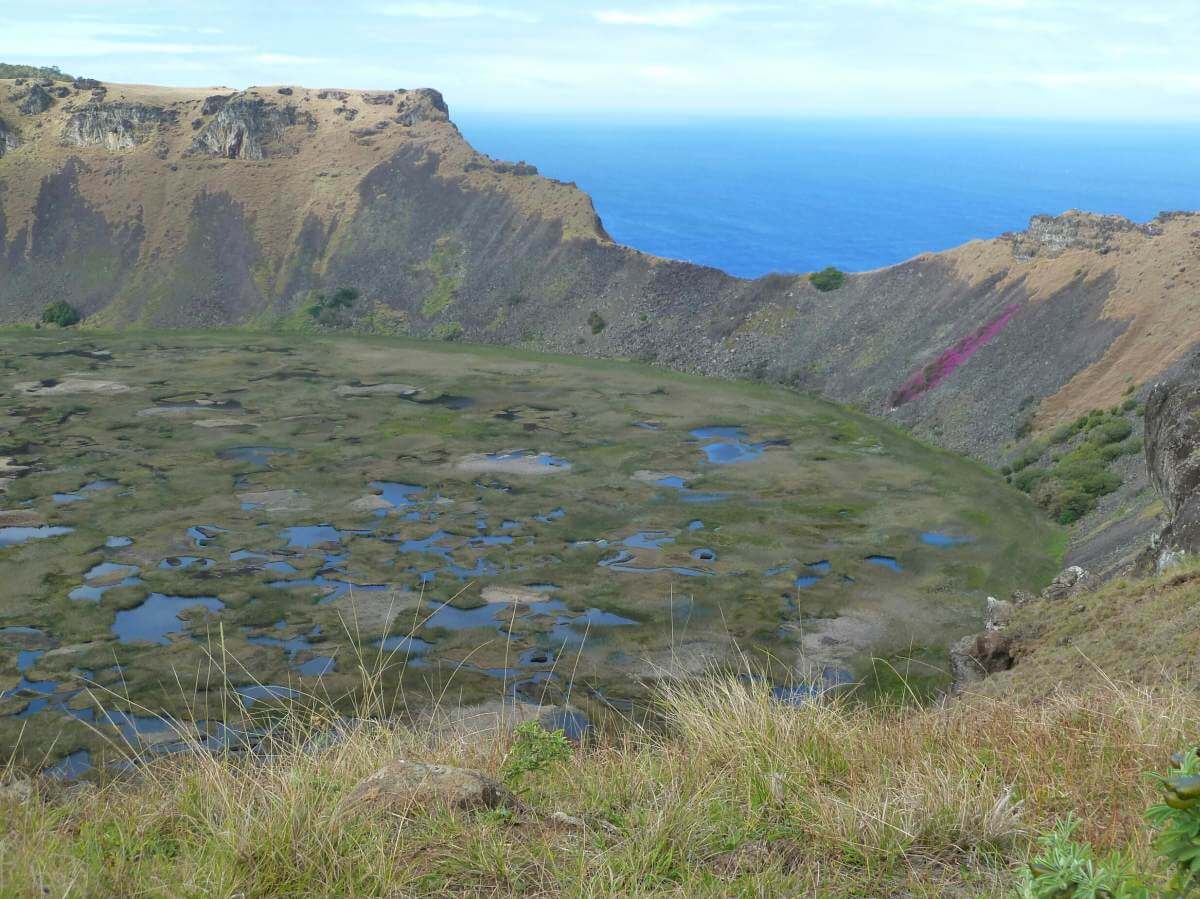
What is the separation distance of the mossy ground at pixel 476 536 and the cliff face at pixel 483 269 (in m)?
10.6

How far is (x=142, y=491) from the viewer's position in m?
55.5

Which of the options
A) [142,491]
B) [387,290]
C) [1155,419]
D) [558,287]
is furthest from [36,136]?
[1155,419]

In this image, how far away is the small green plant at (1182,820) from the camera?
181 inches

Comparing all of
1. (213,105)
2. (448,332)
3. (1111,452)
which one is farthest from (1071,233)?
(213,105)

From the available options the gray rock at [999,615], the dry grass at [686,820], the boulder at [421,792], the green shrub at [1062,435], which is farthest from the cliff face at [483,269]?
the boulder at [421,792]

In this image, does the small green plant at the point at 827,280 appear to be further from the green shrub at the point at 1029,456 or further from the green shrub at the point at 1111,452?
the green shrub at the point at 1111,452

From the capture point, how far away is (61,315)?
11350 cm

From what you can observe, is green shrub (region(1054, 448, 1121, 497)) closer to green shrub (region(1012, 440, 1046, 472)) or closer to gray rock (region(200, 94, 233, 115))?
green shrub (region(1012, 440, 1046, 472))

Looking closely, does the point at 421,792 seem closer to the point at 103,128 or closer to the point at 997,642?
the point at 997,642

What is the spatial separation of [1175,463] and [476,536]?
103 feet

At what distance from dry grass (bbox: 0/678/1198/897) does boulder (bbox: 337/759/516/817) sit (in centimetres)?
19

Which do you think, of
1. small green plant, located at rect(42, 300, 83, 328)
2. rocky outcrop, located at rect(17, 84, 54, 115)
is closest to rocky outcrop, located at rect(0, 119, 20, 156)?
rocky outcrop, located at rect(17, 84, 54, 115)

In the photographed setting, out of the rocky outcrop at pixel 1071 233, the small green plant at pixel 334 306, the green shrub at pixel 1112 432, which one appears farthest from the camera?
the small green plant at pixel 334 306

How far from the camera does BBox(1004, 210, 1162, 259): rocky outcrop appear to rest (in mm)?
86438
